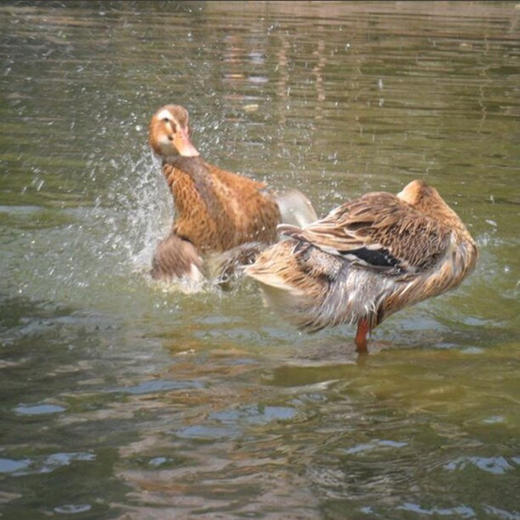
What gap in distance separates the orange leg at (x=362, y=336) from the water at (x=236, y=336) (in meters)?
0.10

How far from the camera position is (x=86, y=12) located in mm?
20781

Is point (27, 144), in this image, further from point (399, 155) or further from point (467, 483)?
point (467, 483)

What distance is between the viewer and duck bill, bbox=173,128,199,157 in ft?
23.1

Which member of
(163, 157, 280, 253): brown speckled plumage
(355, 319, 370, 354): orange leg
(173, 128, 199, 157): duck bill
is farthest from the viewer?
(173, 128, 199, 157): duck bill

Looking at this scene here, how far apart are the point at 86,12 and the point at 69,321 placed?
15269 mm

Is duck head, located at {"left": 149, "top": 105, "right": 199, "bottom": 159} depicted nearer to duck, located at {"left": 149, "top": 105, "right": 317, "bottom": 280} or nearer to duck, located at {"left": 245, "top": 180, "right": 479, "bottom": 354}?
duck, located at {"left": 149, "top": 105, "right": 317, "bottom": 280}

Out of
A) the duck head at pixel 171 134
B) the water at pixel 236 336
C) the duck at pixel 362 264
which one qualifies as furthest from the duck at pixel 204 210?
the duck at pixel 362 264

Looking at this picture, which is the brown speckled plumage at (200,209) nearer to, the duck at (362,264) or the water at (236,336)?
the water at (236,336)

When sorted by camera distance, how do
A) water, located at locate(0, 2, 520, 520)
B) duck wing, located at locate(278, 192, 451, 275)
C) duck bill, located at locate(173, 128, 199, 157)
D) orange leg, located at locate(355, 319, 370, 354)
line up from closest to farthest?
1. water, located at locate(0, 2, 520, 520)
2. duck wing, located at locate(278, 192, 451, 275)
3. orange leg, located at locate(355, 319, 370, 354)
4. duck bill, located at locate(173, 128, 199, 157)

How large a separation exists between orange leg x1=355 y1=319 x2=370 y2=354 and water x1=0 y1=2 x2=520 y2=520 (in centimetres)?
10

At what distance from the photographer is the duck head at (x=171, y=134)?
7059 millimetres

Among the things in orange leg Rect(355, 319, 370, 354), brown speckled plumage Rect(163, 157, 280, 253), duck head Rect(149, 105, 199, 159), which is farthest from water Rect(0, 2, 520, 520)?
duck head Rect(149, 105, 199, 159)

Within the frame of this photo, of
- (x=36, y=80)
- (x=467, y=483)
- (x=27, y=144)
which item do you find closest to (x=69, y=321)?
(x=467, y=483)

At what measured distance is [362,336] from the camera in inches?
243
